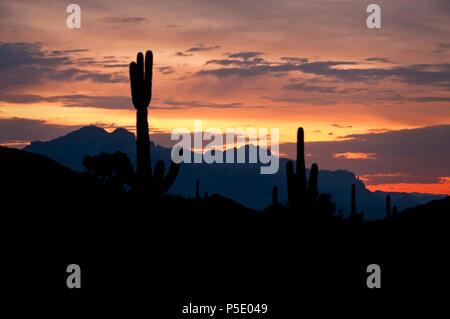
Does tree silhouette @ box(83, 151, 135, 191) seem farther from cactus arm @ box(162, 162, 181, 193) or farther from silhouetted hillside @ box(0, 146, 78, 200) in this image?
cactus arm @ box(162, 162, 181, 193)

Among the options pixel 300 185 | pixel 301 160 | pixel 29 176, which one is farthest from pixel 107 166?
pixel 300 185

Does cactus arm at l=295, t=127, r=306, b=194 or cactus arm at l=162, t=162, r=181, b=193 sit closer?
cactus arm at l=162, t=162, r=181, b=193

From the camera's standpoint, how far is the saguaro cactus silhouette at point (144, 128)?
50.7 ft

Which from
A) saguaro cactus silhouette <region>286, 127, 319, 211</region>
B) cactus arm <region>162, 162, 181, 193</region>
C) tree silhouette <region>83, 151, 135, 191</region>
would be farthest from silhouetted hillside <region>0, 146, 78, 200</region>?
tree silhouette <region>83, 151, 135, 191</region>

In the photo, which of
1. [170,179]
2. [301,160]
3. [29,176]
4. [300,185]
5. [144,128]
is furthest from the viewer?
[29,176]

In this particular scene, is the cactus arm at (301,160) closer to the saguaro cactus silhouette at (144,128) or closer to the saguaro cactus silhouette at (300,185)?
the saguaro cactus silhouette at (300,185)

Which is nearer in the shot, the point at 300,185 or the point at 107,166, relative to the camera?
the point at 300,185

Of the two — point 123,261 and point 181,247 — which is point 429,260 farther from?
point 123,261

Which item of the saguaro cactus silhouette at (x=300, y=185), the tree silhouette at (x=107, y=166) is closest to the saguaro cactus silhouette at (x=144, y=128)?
the saguaro cactus silhouette at (x=300, y=185)

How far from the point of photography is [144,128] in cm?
1564

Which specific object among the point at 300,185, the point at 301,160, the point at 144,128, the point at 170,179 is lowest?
Result: the point at 300,185

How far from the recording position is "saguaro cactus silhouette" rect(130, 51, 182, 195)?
1546cm

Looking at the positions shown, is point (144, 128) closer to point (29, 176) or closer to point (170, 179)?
point (170, 179)
